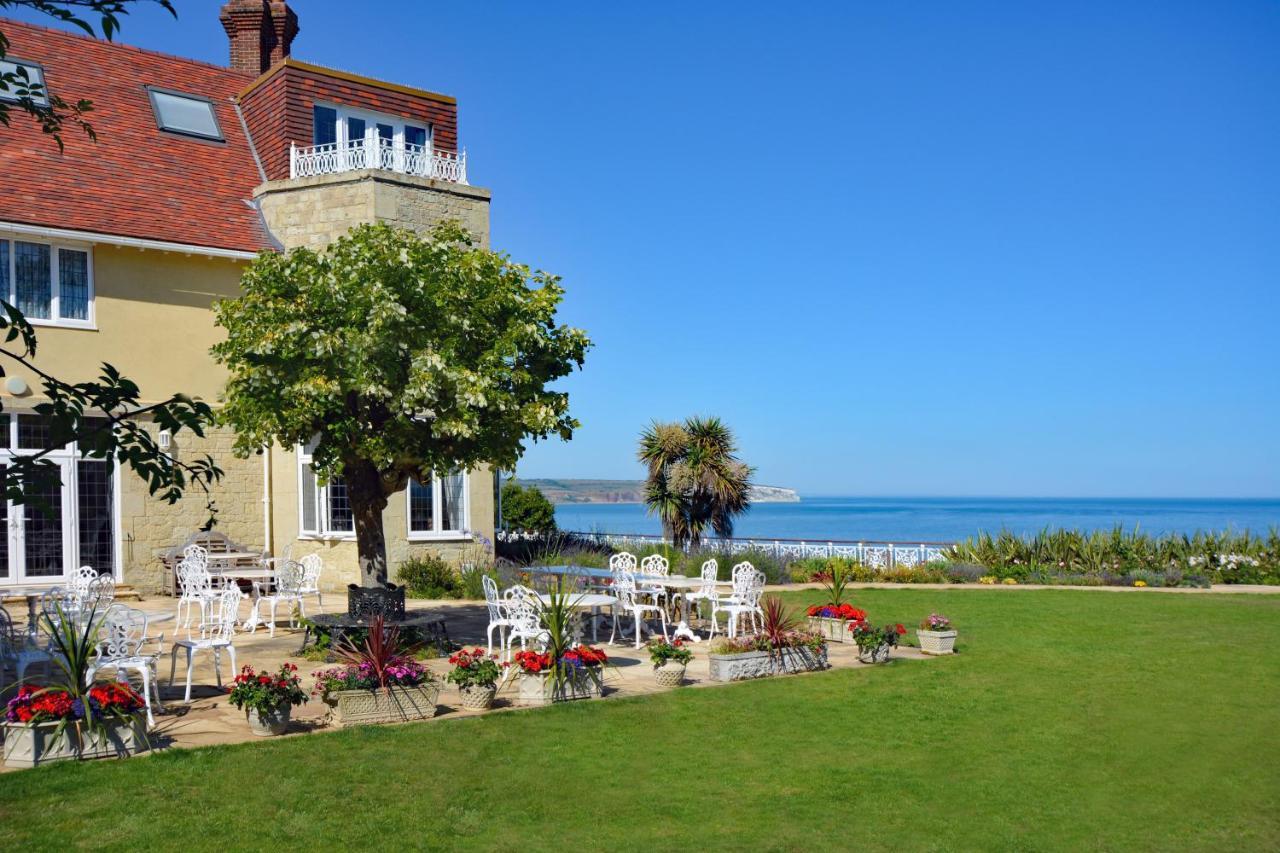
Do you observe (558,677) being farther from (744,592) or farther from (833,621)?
(833,621)

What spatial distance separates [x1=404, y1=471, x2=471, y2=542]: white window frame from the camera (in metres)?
19.4

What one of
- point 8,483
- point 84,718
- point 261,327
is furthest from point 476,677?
point 8,483

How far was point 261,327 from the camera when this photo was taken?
11.1 m

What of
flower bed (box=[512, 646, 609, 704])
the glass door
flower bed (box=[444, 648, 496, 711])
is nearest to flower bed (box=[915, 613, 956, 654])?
flower bed (box=[512, 646, 609, 704])

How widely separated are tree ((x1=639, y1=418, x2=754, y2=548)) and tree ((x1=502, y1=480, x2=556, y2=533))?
10.8 ft

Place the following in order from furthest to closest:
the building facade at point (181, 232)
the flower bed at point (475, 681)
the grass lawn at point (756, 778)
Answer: the building facade at point (181, 232)
the flower bed at point (475, 681)
the grass lawn at point (756, 778)

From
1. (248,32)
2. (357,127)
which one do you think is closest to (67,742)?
(357,127)

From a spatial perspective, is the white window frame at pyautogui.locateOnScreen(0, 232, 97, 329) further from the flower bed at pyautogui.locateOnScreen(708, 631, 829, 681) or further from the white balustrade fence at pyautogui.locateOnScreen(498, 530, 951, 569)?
the flower bed at pyautogui.locateOnScreen(708, 631, 829, 681)

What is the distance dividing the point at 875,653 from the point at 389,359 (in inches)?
247

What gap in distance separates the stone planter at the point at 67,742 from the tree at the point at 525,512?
1842 cm

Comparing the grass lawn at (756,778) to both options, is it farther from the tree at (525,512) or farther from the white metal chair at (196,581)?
the tree at (525,512)

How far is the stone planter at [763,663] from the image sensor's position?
11.0 m

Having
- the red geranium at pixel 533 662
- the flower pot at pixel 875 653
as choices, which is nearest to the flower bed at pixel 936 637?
the flower pot at pixel 875 653

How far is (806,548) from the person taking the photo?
25062 mm
